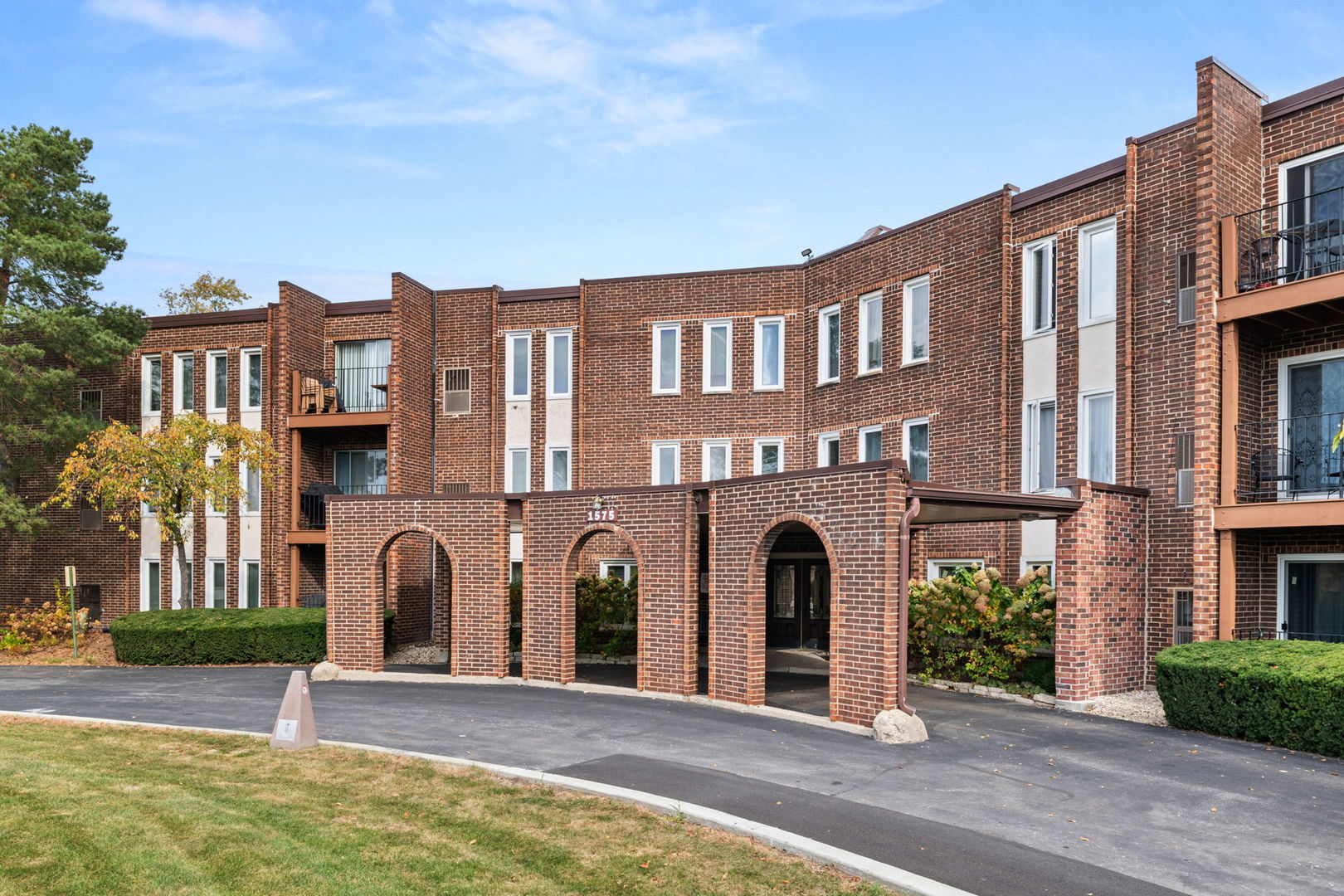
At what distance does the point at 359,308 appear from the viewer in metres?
28.0

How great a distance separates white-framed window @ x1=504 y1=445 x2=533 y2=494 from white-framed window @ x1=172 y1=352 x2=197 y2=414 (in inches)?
349

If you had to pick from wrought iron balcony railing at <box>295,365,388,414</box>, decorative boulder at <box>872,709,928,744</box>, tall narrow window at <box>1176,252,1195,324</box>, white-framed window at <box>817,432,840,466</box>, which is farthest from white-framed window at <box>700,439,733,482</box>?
decorative boulder at <box>872,709,928,744</box>

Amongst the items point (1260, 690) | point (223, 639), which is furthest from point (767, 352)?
point (1260, 690)

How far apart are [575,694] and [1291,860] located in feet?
36.2

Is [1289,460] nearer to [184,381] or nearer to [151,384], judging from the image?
[184,381]

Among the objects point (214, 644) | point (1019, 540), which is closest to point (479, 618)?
point (214, 644)

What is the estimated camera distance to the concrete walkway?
781 centimetres

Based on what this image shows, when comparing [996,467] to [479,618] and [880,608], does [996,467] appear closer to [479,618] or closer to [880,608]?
[880,608]

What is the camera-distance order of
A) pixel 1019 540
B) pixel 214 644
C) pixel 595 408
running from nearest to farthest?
pixel 1019 540 → pixel 214 644 → pixel 595 408

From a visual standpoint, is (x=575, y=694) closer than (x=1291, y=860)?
No

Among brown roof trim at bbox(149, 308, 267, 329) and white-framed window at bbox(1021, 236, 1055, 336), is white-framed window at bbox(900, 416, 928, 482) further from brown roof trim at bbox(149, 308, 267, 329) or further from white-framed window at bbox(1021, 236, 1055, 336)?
brown roof trim at bbox(149, 308, 267, 329)

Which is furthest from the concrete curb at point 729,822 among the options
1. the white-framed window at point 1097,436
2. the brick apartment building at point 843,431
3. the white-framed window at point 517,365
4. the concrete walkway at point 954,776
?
the white-framed window at point 517,365

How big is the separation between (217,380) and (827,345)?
16396 millimetres

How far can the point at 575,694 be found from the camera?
1697 centimetres
